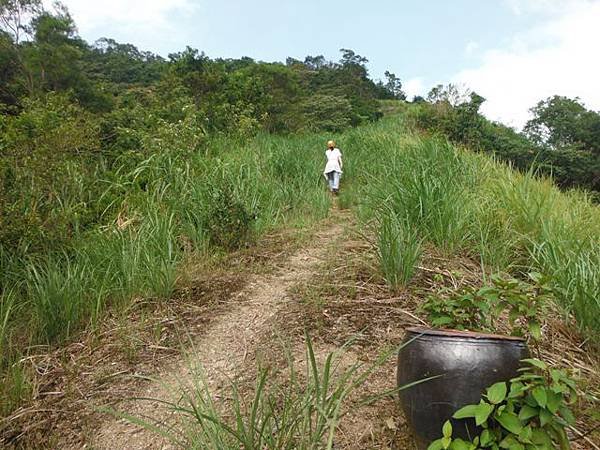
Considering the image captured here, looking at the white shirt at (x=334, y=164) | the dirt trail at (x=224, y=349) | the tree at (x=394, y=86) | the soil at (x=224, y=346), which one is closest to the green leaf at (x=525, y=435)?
the soil at (x=224, y=346)

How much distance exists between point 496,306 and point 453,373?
38 cm

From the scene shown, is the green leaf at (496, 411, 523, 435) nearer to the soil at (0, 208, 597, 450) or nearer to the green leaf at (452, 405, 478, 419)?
the green leaf at (452, 405, 478, 419)

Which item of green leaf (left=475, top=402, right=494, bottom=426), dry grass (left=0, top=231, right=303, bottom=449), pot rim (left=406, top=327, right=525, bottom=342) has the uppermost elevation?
pot rim (left=406, top=327, right=525, bottom=342)

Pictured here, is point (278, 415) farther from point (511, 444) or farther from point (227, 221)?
point (227, 221)

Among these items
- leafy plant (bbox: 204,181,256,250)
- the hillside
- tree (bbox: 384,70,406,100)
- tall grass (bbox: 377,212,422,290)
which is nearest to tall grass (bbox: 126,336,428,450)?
the hillside

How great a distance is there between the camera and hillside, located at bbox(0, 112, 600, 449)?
1.80 m

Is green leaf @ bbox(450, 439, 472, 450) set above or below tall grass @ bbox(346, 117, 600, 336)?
below

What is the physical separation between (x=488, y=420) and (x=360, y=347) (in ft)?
2.92

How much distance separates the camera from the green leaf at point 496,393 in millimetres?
1169

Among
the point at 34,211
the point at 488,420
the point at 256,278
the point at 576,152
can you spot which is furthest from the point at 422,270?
the point at 576,152

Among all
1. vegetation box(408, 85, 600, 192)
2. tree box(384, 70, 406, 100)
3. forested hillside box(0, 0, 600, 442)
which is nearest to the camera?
forested hillside box(0, 0, 600, 442)

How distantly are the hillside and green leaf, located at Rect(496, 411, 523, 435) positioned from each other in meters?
0.36

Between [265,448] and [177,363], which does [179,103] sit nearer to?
[177,363]

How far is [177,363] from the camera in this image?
2.23m
